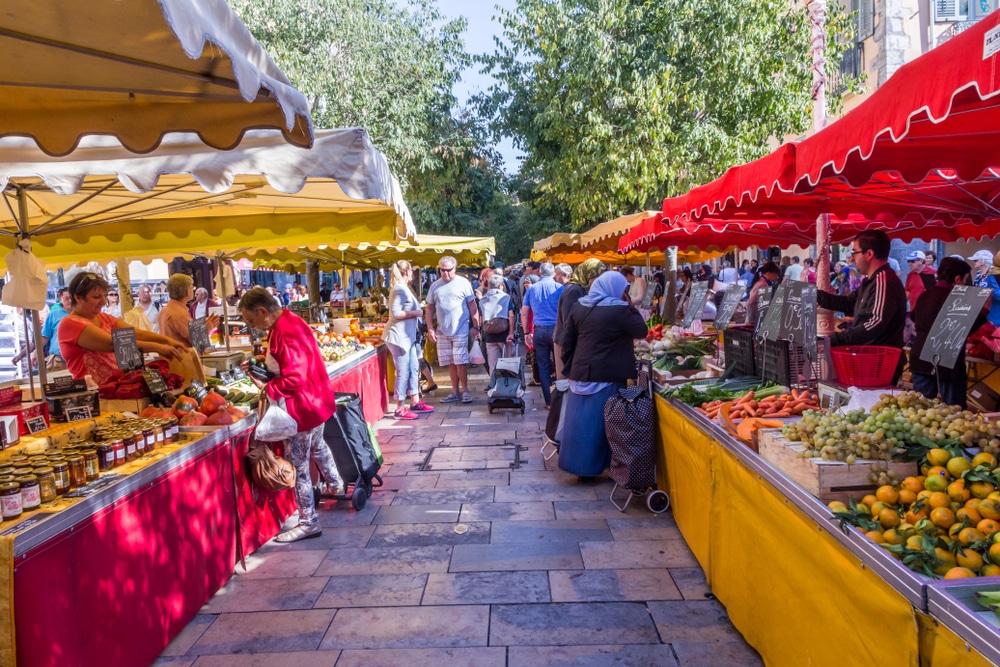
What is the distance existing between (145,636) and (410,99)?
1710 centimetres

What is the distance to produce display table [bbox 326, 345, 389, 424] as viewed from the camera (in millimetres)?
7832

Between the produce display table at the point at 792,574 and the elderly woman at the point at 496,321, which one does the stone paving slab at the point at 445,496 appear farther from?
the elderly woman at the point at 496,321

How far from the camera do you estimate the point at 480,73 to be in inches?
718

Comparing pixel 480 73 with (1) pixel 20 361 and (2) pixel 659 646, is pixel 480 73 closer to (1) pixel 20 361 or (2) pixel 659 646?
(1) pixel 20 361

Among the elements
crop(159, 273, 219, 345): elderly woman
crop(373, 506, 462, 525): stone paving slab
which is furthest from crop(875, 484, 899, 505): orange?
crop(159, 273, 219, 345): elderly woman

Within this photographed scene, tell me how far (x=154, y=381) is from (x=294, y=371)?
1.05 m

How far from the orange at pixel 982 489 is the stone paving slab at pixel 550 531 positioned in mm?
2889

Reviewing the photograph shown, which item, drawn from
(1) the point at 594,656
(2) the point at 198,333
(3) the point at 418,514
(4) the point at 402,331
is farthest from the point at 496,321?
(1) the point at 594,656

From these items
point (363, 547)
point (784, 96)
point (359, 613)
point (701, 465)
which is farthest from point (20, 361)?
point (784, 96)

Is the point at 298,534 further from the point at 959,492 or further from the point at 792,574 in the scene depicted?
the point at 959,492

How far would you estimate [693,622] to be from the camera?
3.79 meters

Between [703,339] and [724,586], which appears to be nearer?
[724,586]

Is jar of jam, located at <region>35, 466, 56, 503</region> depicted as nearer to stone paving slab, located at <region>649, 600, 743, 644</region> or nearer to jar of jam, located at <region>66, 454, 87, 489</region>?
jar of jam, located at <region>66, 454, 87, 489</region>

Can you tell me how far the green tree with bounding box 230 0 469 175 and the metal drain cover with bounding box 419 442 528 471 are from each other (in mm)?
11238
